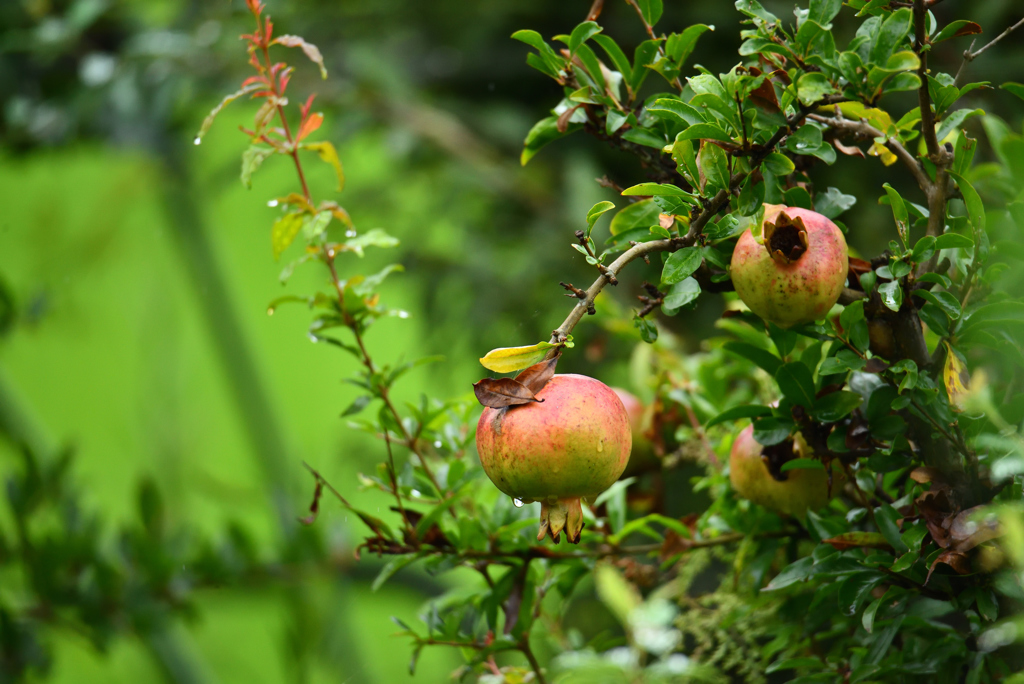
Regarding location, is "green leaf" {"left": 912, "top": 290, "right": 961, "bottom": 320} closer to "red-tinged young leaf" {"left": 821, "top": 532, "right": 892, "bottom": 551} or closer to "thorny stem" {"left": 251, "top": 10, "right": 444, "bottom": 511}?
"red-tinged young leaf" {"left": 821, "top": 532, "right": 892, "bottom": 551}

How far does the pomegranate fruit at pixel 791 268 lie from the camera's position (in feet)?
0.76

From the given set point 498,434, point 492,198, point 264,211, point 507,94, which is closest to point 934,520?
point 498,434

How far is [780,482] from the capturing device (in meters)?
0.30

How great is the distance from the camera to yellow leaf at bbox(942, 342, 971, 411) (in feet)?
0.77

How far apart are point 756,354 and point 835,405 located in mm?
33

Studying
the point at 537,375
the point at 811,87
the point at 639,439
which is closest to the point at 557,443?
the point at 537,375

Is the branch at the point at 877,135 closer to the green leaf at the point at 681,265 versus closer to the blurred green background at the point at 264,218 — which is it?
the green leaf at the point at 681,265

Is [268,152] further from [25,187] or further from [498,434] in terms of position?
[25,187]

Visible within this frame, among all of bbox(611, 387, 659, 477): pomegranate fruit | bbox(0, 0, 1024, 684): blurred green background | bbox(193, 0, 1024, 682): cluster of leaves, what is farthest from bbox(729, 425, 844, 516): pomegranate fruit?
A: bbox(0, 0, 1024, 684): blurred green background

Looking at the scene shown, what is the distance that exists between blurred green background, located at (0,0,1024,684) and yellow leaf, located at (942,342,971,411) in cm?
29

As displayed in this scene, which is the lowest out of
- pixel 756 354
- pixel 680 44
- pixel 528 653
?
pixel 528 653

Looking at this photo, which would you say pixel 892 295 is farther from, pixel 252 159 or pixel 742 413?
pixel 252 159

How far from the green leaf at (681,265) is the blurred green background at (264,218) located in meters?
0.29

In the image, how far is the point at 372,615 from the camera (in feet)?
4.98
